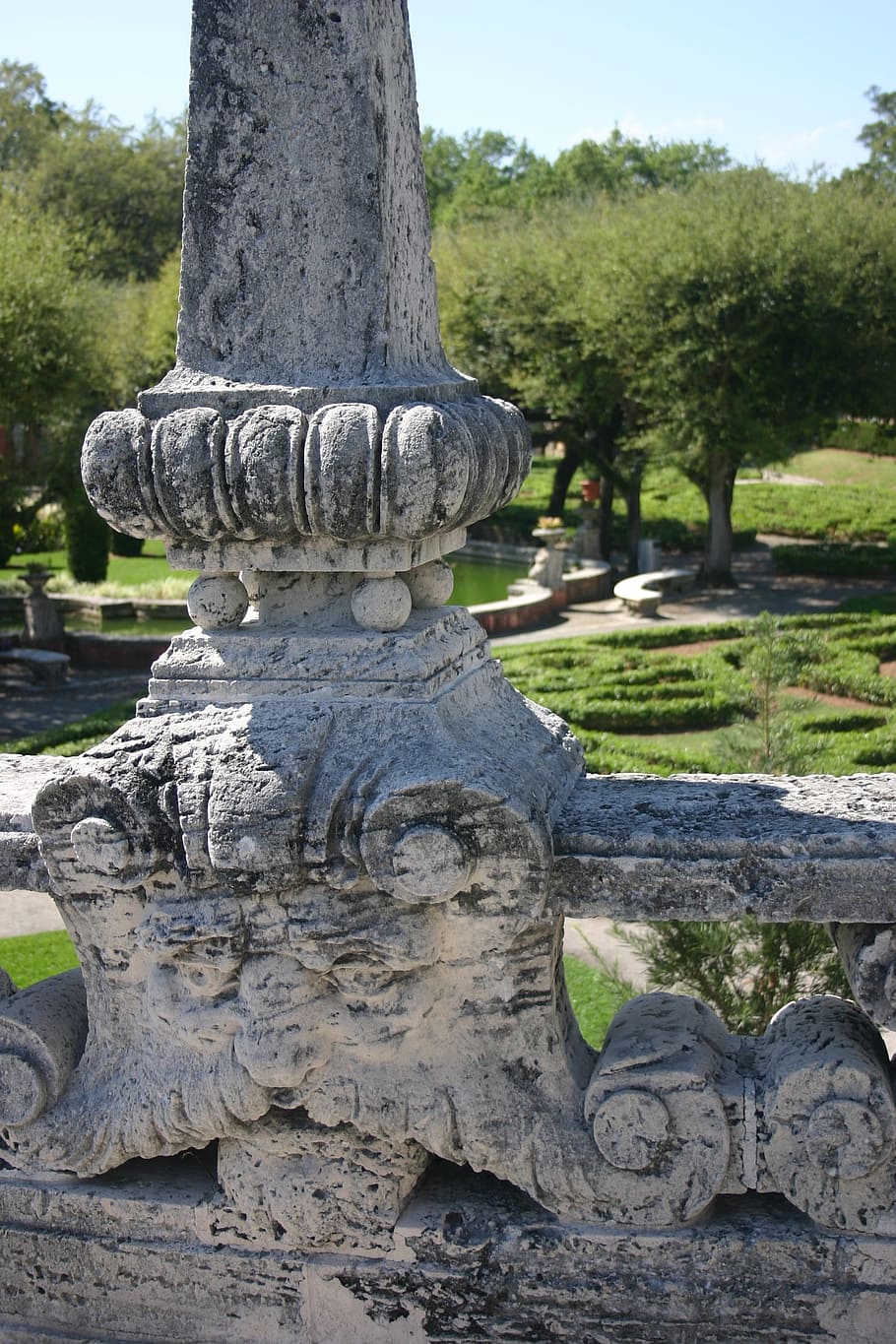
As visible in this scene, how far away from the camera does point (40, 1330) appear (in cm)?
330

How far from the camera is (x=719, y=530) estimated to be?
77.2 feet

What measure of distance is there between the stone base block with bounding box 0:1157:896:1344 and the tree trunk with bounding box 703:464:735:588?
2103cm

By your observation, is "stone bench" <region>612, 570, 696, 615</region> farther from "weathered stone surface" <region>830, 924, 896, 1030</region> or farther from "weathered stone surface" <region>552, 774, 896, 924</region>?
"weathered stone surface" <region>830, 924, 896, 1030</region>

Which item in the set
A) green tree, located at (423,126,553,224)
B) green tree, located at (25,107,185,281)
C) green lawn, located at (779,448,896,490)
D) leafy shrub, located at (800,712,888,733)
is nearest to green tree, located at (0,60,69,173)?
green tree, located at (25,107,185,281)

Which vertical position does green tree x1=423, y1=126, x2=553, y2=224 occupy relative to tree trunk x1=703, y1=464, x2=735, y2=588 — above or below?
above

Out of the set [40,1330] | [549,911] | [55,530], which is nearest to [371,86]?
[549,911]

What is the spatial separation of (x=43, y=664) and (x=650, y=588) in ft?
33.4

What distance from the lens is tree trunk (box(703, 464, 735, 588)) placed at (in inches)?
922

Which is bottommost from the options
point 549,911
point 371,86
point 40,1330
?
point 40,1330

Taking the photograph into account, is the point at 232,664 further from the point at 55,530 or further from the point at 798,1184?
the point at 55,530

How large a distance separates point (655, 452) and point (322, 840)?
2110cm

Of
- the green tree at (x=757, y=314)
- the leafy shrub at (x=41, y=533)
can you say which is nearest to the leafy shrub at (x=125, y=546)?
the leafy shrub at (x=41, y=533)

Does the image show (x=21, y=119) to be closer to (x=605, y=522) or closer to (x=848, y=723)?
(x=605, y=522)

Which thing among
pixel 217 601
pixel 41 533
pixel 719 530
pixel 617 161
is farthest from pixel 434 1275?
pixel 617 161
